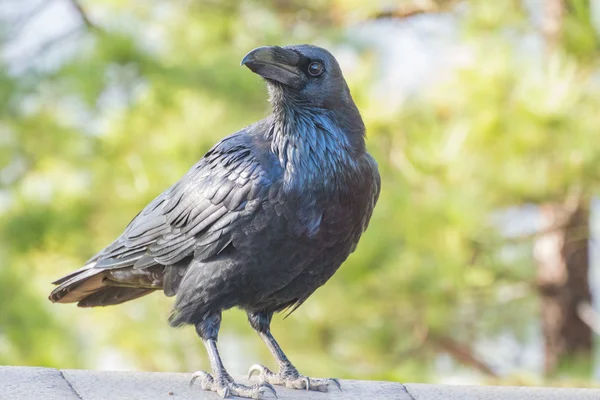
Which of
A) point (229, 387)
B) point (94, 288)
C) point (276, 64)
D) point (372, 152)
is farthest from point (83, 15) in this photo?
point (229, 387)

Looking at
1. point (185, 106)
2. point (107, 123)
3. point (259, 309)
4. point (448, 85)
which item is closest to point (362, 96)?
point (448, 85)

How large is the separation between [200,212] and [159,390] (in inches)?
22.9

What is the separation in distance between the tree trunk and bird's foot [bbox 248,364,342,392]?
4.04 m

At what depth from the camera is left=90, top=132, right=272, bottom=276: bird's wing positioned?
3035 millimetres

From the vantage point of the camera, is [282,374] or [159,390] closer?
[159,390]

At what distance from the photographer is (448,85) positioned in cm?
646

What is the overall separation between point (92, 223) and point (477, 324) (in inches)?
151

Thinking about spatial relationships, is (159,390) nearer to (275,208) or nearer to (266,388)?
(266,388)

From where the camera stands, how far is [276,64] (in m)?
2.98

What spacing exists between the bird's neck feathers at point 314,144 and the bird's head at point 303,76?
0.04 metres

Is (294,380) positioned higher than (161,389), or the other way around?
(161,389)

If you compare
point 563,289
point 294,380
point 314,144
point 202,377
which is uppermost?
point 314,144

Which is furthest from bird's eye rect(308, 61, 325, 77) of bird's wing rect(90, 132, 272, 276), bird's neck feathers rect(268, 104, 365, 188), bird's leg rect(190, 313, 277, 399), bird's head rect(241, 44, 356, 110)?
bird's leg rect(190, 313, 277, 399)

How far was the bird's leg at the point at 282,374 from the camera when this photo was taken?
10.6 feet
